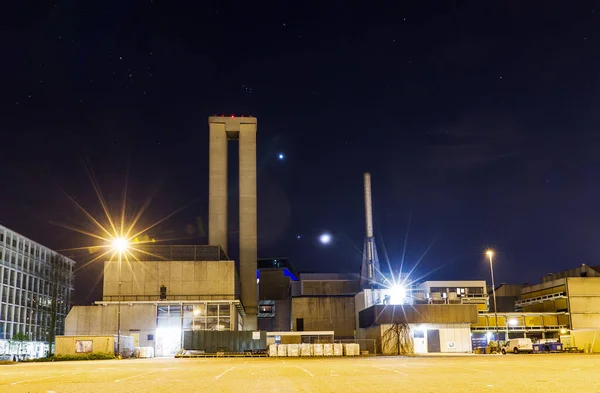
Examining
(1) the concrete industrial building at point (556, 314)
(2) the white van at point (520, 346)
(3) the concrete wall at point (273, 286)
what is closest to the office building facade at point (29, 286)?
(3) the concrete wall at point (273, 286)

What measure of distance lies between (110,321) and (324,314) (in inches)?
1639

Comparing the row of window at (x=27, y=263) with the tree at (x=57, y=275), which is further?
the tree at (x=57, y=275)

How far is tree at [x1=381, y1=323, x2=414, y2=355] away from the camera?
73.9 meters

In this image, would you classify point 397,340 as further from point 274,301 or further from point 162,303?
point 274,301

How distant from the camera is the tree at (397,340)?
73.9m

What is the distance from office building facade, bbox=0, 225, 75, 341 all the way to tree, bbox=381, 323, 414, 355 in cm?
6657

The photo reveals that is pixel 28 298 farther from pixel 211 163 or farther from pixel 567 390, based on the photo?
pixel 567 390

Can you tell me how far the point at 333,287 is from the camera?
128 m

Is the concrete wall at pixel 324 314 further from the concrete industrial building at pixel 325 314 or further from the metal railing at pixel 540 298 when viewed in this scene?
the metal railing at pixel 540 298

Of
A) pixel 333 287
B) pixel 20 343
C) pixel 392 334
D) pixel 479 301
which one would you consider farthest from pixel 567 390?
pixel 333 287

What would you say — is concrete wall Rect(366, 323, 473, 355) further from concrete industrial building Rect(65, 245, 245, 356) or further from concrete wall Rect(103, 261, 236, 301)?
concrete wall Rect(103, 261, 236, 301)

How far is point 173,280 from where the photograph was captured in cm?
8212

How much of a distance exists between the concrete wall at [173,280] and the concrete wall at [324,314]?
25801mm

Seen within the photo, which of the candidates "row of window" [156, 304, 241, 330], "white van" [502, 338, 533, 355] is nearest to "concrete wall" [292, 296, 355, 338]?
"row of window" [156, 304, 241, 330]
